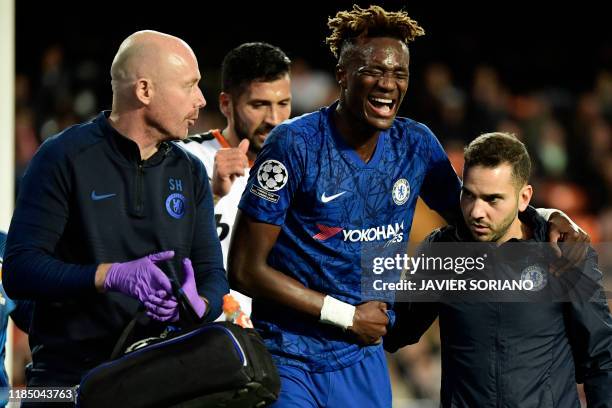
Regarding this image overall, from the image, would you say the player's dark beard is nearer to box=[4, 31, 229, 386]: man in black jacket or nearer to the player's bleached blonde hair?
the player's bleached blonde hair

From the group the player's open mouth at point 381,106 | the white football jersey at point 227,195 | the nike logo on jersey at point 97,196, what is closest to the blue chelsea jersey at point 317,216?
the player's open mouth at point 381,106

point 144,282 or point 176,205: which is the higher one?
point 176,205

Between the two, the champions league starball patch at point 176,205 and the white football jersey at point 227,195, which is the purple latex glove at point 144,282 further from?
the white football jersey at point 227,195

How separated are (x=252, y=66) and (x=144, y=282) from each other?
2295mm

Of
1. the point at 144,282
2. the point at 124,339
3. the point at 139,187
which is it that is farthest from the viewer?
the point at 139,187

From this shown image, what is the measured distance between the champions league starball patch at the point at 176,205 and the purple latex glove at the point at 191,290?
0.18 meters

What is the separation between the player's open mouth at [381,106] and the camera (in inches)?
149

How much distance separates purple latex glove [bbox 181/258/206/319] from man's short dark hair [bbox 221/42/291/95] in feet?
6.71

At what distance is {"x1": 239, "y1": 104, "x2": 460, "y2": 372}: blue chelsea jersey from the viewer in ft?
12.3

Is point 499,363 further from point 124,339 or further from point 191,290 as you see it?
point 124,339

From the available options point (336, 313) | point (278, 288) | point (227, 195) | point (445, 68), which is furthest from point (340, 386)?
point (445, 68)

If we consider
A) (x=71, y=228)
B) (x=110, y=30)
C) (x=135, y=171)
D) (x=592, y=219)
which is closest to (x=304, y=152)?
(x=135, y=171)

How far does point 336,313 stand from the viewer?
367cm

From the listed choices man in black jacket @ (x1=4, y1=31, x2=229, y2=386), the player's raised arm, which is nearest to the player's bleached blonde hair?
man in black jacket @ (x1=4, y1=31, x2=229, y2=386)
